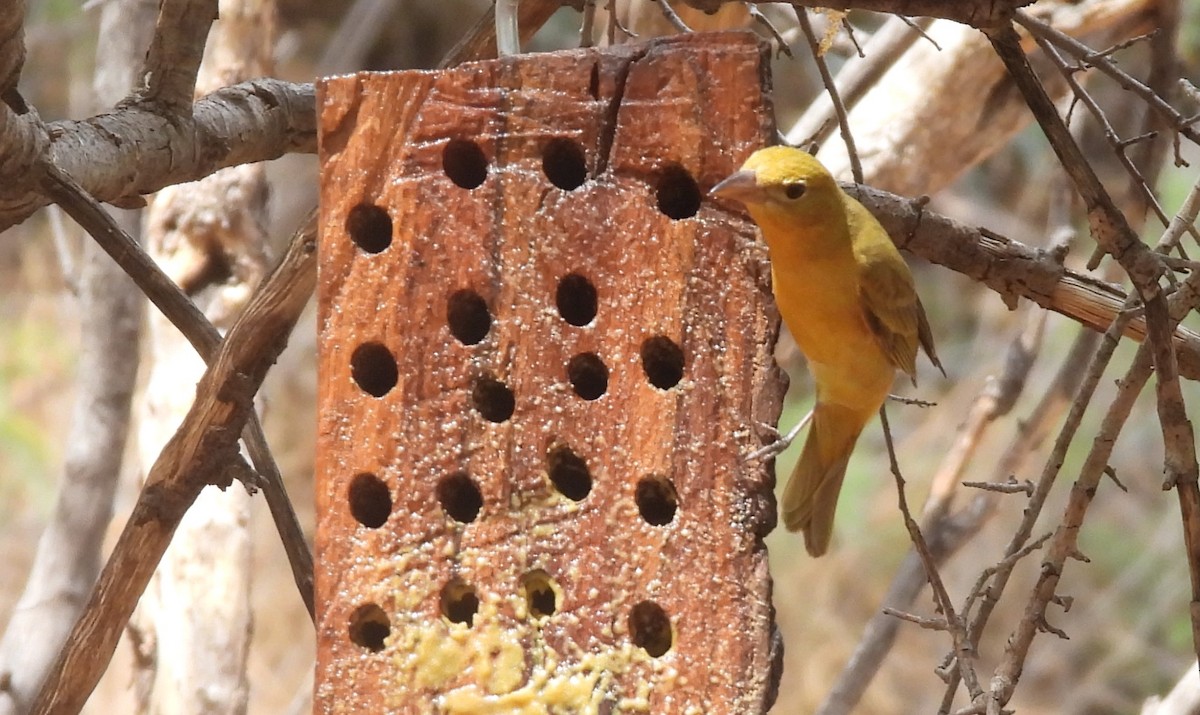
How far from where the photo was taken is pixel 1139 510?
610 centimetres

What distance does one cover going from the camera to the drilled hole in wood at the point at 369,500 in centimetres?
157

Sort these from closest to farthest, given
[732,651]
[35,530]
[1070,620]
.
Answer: [732,651] < [35,530] < [1070,620]

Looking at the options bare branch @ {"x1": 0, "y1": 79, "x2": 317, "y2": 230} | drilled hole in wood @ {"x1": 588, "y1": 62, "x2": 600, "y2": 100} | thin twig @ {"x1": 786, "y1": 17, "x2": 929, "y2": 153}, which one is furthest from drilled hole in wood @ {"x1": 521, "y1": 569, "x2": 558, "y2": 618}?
thin twig @ {"x1": 786, "y1": 17, "x2": 929, "y2": 153}

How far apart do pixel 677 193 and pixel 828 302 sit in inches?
8.9

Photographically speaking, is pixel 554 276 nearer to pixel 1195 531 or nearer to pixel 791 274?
pixel 791 274

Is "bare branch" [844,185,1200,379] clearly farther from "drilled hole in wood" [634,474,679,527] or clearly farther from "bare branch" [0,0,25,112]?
"bare branch" [0,0,25,112]

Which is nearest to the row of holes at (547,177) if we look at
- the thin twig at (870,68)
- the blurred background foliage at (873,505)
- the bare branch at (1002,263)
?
the bare branch at (1002,263)

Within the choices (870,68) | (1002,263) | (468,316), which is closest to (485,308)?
(468,316)

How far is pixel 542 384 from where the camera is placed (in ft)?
5.13

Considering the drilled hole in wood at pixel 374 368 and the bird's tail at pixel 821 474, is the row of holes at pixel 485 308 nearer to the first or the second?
the drilled hole in wood at pixel 374 368

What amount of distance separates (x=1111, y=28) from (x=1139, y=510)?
133 inches

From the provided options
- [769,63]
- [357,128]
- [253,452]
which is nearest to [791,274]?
[769,63]

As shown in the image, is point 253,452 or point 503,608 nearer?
point 503,608

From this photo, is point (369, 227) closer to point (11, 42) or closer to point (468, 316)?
point (468, 316)
